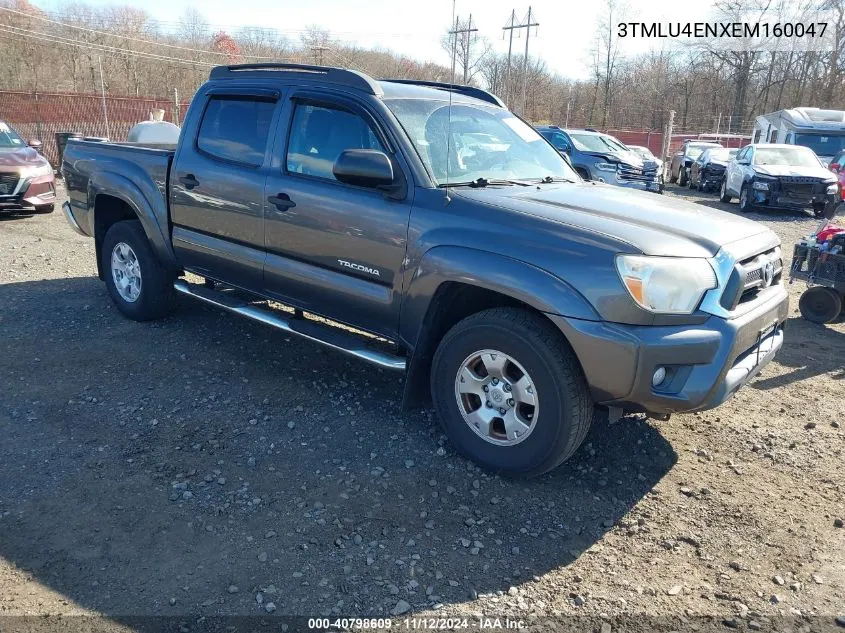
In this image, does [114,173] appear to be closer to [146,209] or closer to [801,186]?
[146,209]

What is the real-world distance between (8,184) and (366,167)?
9.60 metres

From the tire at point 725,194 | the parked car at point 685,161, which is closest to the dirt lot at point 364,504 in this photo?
the tire at point 725,194

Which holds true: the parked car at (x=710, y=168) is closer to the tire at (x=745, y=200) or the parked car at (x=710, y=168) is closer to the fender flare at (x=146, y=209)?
the tire at (x=745, y=200)

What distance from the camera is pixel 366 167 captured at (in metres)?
3.68

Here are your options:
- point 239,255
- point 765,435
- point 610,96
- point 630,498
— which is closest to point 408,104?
point 239,255

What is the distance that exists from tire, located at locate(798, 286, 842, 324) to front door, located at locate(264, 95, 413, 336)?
485 cm

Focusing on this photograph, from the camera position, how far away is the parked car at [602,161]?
1526cm

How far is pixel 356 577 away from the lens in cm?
286

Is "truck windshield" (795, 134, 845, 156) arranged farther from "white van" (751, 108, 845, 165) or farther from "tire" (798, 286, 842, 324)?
"tire" (798, 286, 842, 324)

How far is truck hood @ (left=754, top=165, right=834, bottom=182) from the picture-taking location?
1490 cm

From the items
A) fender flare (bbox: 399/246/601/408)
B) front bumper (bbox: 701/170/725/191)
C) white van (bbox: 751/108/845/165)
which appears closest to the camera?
fender flare (bbox: 399/246/601/408)

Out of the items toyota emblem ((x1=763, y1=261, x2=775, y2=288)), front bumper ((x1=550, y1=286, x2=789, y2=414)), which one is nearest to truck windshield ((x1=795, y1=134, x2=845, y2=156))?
toyota emblem ((x1=763, y1=261, x2=775, y2=288))

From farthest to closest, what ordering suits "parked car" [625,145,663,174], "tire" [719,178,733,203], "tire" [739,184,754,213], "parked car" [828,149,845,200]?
"tire" [719,178,733,203], "parked car" [625,145,663,174], "parked car" [828,149,845,200], "tire" [739,184,754,213]

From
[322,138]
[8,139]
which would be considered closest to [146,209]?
[322,138]
